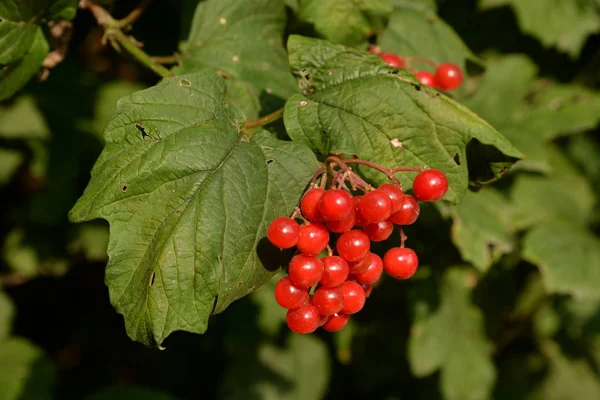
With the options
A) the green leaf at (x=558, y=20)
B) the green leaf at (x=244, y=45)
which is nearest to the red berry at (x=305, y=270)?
the green leaf at (x=244, y=45)

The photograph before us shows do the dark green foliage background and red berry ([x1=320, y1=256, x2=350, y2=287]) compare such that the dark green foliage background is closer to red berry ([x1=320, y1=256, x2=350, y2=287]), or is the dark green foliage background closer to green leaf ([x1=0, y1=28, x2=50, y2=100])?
green leaf ([x1=0, y1=28, x2=50, y2=100])

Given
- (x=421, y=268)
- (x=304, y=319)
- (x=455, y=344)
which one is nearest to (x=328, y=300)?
(x=304, y=319)

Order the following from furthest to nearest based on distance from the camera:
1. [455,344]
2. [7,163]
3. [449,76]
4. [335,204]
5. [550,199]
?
[455,344]
[550,199]
[7,163]
[449,76]
[335,204]

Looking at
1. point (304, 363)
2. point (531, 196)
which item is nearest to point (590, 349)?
point (531, 196)

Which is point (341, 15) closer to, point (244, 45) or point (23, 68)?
point (244, 45)

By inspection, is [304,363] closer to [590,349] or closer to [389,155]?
[590,349]

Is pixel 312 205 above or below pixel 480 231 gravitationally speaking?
above
